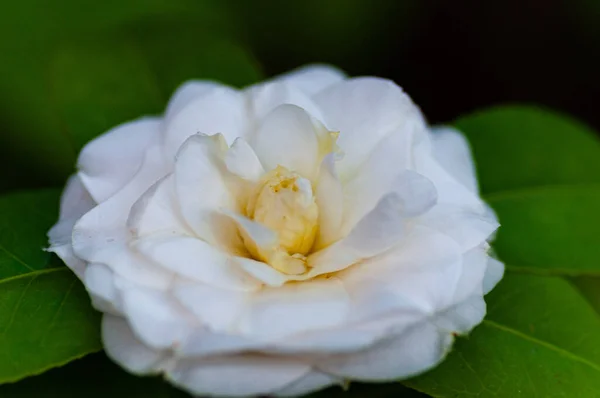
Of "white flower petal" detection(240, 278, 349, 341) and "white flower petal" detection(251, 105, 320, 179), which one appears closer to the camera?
"white flower petal" detection(240, 278, 349, 341)

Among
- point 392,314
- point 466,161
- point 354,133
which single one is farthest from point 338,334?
point 466,161

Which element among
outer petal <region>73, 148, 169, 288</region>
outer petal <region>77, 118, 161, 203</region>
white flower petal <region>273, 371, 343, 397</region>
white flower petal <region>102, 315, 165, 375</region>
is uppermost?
outer petal <region>77, 118, 161, 203</region>

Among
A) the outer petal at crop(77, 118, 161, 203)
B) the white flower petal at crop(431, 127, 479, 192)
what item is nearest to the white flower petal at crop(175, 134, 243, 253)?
the outer petal at crop(77, 118, 161, 203)

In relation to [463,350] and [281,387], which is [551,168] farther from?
[281,387]

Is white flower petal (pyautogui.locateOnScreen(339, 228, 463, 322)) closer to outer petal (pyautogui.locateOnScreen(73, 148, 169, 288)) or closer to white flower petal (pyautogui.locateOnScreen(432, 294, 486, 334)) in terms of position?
white flower petal (pyautogui.locateOnScreen(432, 294, 486, 334))

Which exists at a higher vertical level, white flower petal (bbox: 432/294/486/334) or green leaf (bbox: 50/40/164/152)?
green leaf (bbox: 50/40/164/152)

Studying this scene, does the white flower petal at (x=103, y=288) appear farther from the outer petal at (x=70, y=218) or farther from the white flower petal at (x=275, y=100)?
the white flower petal at (x=275, y=100)
